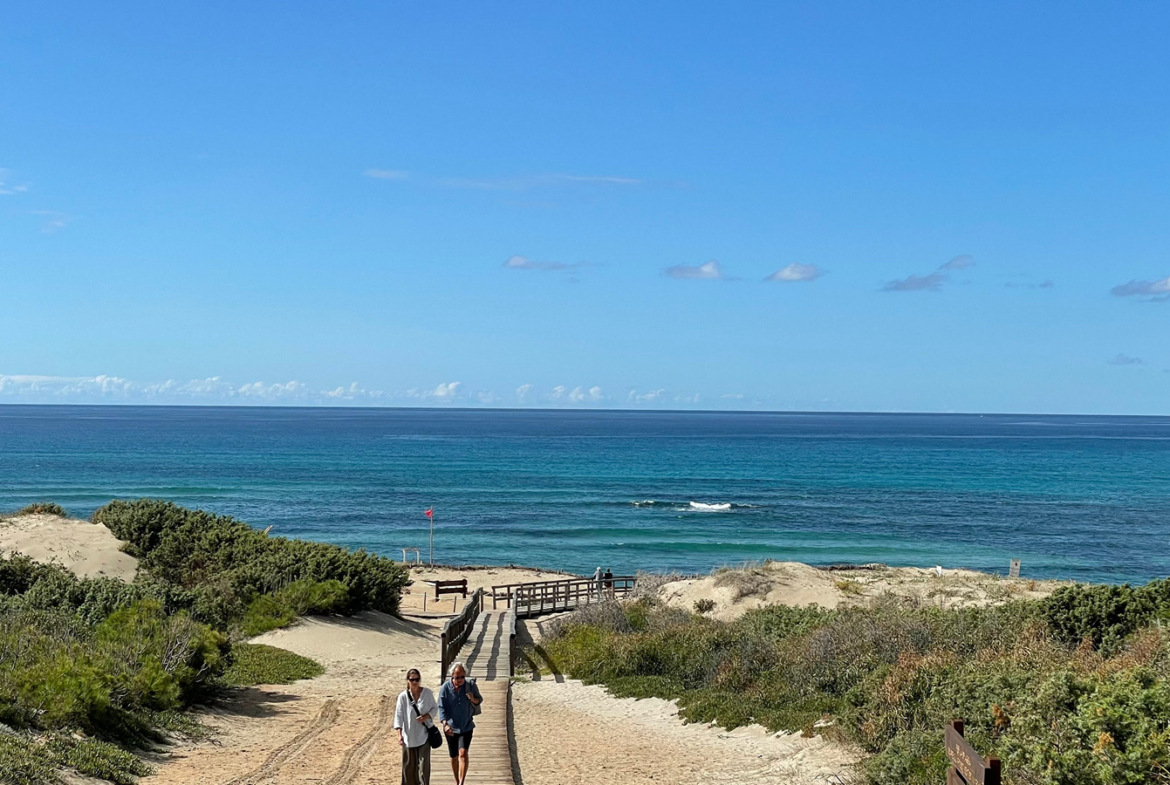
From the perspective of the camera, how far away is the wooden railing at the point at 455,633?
731 inches

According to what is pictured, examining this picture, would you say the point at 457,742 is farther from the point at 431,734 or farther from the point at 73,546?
the point at 73,546

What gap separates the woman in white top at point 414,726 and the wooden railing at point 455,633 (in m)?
7.94

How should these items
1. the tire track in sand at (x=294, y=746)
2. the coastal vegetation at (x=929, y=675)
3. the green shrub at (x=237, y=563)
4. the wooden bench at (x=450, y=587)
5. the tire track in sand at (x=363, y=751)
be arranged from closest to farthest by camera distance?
1. the coastal vegetation at (x=929, y=675)
2. the tire track in sand at (x=294, y=746)
3. the tire track in sand at (x=363, y=751)
4. the green shrub at (x=237, y=563)
5. the wooden bench at (x=450, y=587)

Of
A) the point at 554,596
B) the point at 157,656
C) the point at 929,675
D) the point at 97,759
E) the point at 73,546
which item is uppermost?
the point at 929,675

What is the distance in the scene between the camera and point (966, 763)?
7.11 meters

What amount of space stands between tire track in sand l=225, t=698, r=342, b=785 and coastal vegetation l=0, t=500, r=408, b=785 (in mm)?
1297

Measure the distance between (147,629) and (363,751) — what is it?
4965 mm

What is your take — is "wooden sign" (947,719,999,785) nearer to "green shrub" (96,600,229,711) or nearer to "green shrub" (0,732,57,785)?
"green shrub" (0,732,57,785)

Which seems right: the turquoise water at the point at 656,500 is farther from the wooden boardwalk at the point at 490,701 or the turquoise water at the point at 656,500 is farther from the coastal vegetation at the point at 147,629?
the wooden boardwalk at the point at 490,701

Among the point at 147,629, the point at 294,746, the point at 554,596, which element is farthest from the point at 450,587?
the point at 294,746

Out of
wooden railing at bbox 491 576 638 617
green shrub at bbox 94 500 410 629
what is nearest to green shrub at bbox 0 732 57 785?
green shrub at bbox 94 500 410 629

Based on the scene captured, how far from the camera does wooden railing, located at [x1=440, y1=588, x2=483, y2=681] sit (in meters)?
18.6

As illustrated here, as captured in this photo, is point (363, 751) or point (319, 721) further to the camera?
point (319, 721)

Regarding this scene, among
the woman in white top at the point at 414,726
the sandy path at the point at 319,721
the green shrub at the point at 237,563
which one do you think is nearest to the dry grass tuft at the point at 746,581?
the sandy path at the point at 319,721
